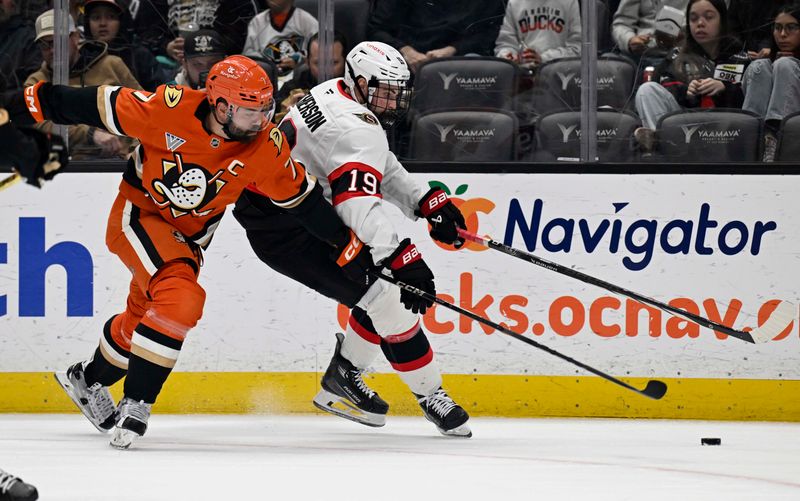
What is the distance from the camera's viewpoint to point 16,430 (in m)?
4.49

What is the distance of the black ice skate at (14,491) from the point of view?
2680 mm

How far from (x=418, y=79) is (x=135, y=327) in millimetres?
1699

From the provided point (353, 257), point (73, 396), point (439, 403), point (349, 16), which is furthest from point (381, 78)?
Result: point (73, 396)

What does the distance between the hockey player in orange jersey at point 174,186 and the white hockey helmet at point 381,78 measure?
406 millimetres

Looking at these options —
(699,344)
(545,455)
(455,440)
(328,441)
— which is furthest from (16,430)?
(699,344)

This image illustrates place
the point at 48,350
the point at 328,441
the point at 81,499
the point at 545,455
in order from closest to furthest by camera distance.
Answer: the point at 81,499, the point at 545,455, the point at 328,441, the point at 48,350

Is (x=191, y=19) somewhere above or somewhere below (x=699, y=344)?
above

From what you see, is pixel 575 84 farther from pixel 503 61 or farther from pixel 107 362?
pixel 107 362

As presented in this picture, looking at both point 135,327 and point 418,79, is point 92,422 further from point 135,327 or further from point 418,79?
point 418,79

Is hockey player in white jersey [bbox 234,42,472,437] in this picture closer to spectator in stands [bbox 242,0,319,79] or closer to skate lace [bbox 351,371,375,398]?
skate lace [bbox 351,371,375,398]

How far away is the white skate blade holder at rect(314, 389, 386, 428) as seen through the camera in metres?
4.61

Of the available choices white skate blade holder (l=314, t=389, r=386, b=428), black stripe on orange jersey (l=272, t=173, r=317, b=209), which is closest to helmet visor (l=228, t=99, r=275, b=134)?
black stripe on orange jersey (l=272, t=173, r=317, b=209)

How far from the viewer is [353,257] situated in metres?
4.24

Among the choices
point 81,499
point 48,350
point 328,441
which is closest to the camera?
point 81,499
